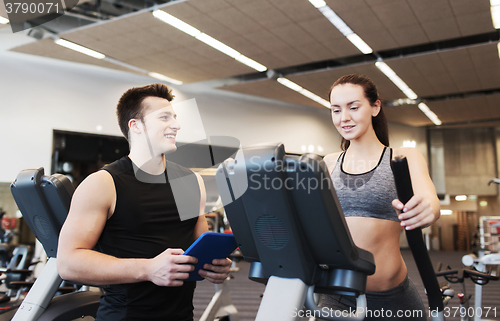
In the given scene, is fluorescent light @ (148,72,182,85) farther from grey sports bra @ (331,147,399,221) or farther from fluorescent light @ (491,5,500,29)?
grey sports bra @ (331,147,399,221)

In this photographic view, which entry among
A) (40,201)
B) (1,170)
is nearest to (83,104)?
(1,170)

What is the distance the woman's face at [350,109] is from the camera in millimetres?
1275

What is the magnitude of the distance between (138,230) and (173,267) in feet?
1.08

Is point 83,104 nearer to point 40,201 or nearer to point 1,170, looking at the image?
point 1,170

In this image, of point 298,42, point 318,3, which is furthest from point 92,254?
point 298,42

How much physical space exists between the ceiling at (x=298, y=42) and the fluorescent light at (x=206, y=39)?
0.13m

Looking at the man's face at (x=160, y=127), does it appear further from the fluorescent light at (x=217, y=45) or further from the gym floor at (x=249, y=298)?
the fluorescent light at (x=217, y=45)

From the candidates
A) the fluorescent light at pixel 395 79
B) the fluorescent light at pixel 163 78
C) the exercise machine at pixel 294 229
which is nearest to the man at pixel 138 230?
the exercise machine at pixel 294 229

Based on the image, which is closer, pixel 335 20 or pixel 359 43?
pixel 335 20

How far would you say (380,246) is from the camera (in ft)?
4.16

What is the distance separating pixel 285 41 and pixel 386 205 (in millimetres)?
7203

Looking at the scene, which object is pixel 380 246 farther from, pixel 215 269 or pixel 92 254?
pixel 92 254

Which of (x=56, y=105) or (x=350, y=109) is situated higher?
(x=56, y=105)

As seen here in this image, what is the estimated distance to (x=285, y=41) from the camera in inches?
313
